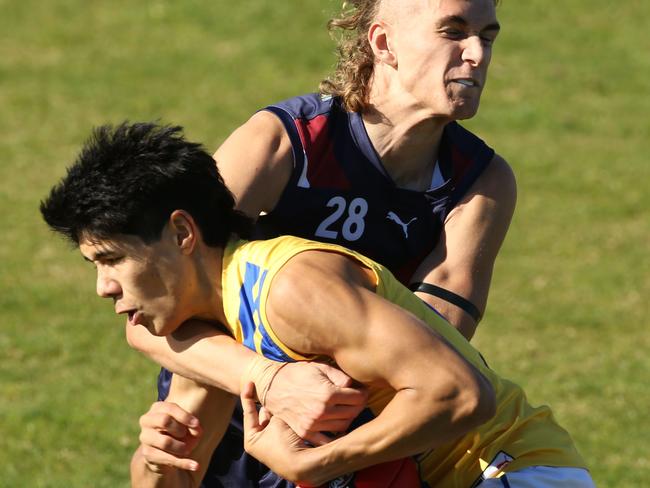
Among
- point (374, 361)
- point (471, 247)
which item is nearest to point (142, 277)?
point (374, 361)

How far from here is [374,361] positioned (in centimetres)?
355

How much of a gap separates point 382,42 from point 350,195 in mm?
541

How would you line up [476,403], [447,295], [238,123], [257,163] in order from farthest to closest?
[238,123], [447,295], [257,163], [476,403]

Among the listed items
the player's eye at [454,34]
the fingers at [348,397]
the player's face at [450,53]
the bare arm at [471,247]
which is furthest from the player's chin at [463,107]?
the fingers at [348,397]

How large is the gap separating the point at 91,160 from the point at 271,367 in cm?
80

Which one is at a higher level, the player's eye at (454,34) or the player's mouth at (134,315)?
the player's eye at (454,34)

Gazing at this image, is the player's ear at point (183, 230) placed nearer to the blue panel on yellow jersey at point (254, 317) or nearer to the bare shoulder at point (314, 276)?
the blue panel on yellow jersey at point (254, 317)

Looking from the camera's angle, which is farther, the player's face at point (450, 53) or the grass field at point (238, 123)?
the grass field at point (238, 123)

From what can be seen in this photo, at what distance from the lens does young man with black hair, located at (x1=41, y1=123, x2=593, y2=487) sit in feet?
11.6

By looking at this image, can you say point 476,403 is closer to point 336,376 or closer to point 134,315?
point 336,376

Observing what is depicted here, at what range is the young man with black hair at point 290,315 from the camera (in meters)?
3.54

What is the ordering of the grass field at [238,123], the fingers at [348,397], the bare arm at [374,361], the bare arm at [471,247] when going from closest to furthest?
the bare arm at [374,361], the fingers at [348,397], the bare arm at [471,247], the grass field at [238,123]

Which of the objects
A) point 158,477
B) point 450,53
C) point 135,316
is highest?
point 450,53

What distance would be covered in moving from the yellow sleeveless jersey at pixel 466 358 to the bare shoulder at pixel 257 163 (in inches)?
16.3
